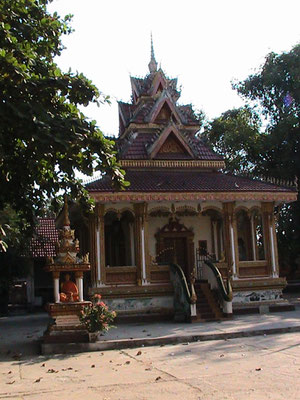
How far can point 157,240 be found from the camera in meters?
20.4

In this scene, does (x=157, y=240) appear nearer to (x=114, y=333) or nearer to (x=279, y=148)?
(x=114, y=333)

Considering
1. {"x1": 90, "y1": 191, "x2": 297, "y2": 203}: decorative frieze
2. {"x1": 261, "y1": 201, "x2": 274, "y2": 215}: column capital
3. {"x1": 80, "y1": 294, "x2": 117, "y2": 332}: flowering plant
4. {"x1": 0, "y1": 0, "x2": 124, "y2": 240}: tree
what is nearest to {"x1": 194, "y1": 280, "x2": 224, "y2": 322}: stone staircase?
{"x1": 90, "y1": 191, "x2": 297, "y2": 203}: decorative frieze

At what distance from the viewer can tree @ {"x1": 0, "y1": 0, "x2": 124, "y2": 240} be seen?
10039mm

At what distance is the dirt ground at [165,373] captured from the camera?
7.03 meters

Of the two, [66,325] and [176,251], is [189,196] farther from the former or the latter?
[66,325]

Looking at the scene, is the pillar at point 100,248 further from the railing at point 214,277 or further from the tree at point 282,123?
the tree at point 282,123

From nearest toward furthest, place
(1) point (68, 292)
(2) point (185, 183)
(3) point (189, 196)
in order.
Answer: (1) point (68, 292)
(3) point (189, 196)
(2) point (185, 183)

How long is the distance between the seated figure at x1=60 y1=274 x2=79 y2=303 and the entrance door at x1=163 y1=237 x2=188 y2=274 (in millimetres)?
7606

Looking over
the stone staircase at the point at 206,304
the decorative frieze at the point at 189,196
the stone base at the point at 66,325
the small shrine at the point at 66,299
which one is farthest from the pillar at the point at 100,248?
the stone base at the point at 66,325

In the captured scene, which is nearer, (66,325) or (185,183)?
(66,325)

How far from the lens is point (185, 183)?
63.3 feet

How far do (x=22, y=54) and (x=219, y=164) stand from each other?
1264cm

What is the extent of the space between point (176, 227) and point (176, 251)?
1011mm

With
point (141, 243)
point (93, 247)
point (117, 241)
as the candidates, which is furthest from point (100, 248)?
point (117, 241)
